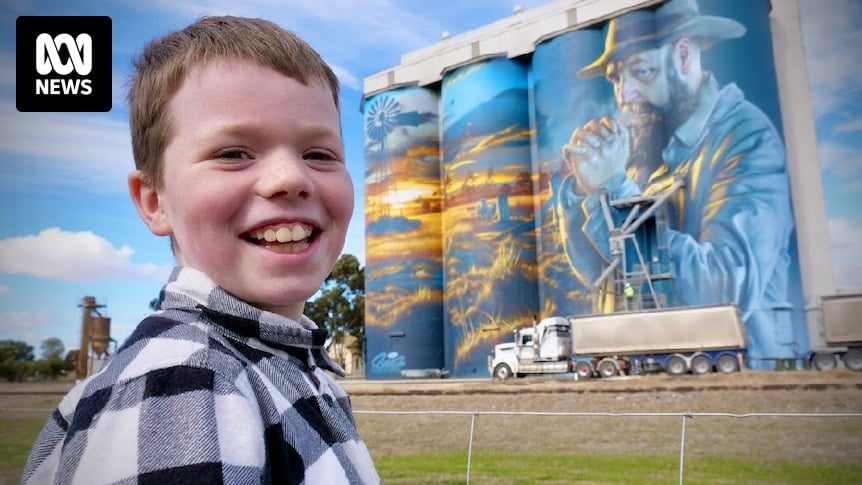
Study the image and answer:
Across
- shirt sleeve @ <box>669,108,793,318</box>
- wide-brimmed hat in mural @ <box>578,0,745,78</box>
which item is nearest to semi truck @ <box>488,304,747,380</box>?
shirt sleeve @ <box>669,108,793,318</box>

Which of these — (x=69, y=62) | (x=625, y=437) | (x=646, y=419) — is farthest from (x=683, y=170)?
(x=69, y=62)

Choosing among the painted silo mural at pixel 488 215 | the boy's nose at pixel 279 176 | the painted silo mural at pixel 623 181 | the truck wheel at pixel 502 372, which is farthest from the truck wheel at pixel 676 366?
the boy's nose at pixel 279 176

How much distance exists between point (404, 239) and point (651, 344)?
19.3 meters

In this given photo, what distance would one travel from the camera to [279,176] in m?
1.08

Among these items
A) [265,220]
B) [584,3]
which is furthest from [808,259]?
[265,220]

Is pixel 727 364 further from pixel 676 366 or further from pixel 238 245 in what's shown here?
pixel 238 245

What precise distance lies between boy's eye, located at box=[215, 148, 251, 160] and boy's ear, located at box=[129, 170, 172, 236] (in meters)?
0.20

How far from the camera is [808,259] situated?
2739 centimetres

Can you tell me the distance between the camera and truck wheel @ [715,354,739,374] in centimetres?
2327

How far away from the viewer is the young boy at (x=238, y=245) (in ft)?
2.82

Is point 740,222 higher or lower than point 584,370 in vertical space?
higher

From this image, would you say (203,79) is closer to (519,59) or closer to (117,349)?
(117,349)

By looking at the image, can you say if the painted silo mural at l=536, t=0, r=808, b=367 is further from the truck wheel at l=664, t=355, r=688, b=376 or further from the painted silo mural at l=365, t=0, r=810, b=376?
the truck wheel at l=664, t=355, r=688, b=376

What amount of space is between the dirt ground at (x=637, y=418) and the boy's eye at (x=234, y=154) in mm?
7101
